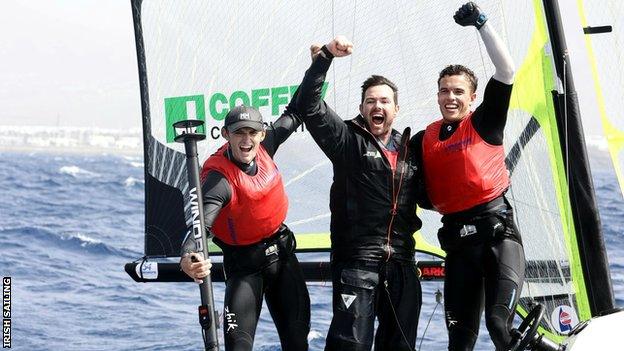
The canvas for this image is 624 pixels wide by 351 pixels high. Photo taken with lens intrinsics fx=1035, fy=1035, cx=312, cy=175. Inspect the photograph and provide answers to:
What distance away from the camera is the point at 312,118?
13.8 feet

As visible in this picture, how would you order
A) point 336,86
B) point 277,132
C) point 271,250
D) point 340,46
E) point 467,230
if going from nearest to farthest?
point 340,46 → point 467,230 → point 271,250 → point 277,132 → point 336,86

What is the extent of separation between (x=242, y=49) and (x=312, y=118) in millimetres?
1974

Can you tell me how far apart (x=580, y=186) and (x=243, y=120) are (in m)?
1.69

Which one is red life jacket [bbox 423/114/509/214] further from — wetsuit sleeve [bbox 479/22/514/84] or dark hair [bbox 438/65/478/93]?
wetsuit sleeve [bbox 479/22/514/84]

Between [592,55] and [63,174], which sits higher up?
[63,174]

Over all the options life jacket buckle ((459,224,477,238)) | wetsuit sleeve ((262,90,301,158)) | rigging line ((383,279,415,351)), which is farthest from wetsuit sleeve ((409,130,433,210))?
wetsuit sleeve ((262,90,301,158))

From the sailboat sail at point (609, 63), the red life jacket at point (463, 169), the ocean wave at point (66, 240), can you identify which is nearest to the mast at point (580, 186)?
the sailboat sail at point (609, 63)

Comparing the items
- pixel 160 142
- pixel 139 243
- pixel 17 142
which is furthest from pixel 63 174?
pixel 17 142

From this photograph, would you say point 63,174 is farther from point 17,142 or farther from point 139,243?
point 17,142

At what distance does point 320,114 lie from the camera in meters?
4.21

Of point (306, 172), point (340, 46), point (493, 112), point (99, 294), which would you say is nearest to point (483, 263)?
point (493, 112)

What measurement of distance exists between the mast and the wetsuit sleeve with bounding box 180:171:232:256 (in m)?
1.68

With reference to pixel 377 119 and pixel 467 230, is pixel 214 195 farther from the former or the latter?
pixel 467 230

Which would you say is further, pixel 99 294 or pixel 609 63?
pixel 99 294
